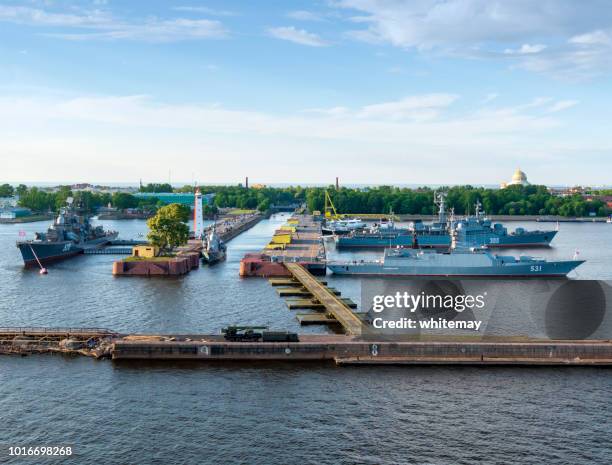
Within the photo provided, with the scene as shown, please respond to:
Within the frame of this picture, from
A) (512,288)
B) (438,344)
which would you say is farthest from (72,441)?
(512,288)

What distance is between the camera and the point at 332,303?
6875cm

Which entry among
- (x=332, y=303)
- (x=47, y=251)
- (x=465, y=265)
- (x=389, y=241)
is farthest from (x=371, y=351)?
(x=389, y=241)

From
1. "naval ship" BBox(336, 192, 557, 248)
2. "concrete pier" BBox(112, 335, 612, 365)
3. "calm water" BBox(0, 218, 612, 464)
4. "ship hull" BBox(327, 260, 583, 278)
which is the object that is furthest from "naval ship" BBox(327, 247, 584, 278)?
"calm water" BBox(0, 218, 612, 464)

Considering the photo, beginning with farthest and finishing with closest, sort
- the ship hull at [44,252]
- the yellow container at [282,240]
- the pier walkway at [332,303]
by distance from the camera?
the yellow container at [282,240] < the ship hull at [44,252] < the pier walkway at [332,303]

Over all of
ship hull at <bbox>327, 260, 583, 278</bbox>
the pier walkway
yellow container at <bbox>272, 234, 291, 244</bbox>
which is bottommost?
the pier walkway

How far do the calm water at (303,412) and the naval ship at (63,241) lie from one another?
199ft

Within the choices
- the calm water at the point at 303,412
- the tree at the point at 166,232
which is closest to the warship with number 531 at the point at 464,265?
the tree at the point at 166,232

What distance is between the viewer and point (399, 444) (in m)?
36.4

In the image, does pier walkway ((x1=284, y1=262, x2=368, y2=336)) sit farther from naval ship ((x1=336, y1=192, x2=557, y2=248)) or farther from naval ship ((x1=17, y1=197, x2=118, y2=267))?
naval ship ((x1=336, y1=192, x2=557, y2=248))

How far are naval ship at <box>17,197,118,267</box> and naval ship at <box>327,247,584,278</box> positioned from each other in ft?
186

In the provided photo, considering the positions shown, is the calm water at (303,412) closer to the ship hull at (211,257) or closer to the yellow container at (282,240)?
Answer: the ship hull at (211,257)

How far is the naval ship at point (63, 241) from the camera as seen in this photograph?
107375mm

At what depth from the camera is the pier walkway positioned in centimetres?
5598

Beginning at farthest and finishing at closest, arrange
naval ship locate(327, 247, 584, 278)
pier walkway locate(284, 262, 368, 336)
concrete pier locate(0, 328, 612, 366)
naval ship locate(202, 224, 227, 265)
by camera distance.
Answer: naval ship locate(202, 224, 227, 265)
naval ship locate(327, 247, 584, 278)
pier walkway locate(284, 262, 368, 336)
concrete pier locate(0, 328, 612, 366)
